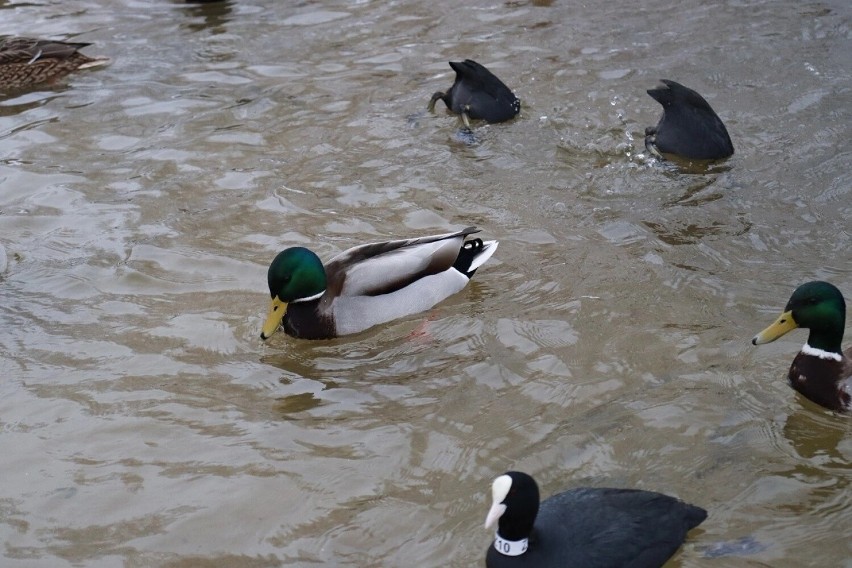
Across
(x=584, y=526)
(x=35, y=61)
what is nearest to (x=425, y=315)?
(x=584, y=526)

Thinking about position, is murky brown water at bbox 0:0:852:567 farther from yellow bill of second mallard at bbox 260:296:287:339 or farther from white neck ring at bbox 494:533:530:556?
white neck ring at bbox 494:533:530:556

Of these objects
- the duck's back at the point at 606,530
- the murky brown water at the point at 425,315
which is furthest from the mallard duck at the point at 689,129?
the duck's back at the point at 606,530

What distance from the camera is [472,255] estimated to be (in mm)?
6492

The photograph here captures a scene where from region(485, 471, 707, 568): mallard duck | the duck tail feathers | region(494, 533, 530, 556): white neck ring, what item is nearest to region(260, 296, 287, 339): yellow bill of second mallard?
the duck tail feathers

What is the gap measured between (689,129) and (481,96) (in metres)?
1.65

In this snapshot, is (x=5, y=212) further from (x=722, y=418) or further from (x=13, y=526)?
(x=722, y=418)

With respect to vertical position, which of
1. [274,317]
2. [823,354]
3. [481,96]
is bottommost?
[274,317]

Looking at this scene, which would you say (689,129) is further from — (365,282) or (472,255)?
(365,282)

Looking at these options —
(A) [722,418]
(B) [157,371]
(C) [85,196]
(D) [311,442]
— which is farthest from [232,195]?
(A) [722,418]

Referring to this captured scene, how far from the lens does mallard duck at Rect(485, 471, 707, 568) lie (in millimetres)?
3721

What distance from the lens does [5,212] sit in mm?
7707

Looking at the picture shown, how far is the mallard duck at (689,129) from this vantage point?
7.73 meters

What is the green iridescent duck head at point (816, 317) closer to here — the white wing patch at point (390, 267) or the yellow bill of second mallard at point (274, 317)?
the white wing patch at point (390, 267)

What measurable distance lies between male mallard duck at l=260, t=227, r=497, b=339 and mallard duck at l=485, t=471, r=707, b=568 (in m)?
2.22
